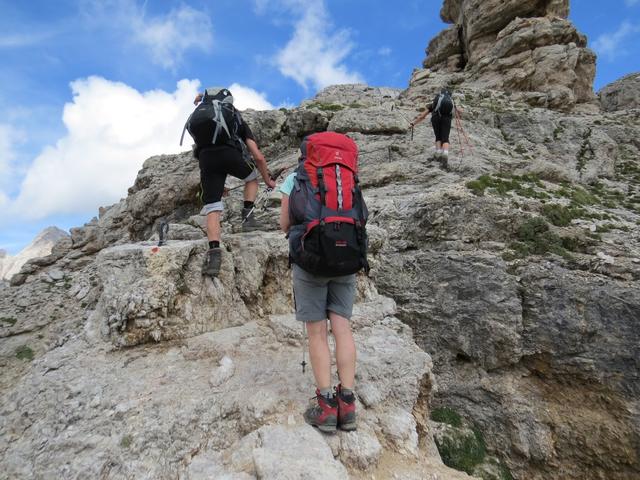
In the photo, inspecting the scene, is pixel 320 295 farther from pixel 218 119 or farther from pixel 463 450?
pixel 463 450

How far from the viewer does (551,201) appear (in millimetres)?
12852

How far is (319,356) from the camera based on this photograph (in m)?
4.66

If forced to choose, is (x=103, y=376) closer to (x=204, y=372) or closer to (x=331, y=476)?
(x=204, y=372)

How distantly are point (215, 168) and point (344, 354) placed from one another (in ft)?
15.2

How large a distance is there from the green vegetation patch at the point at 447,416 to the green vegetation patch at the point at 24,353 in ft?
27.5

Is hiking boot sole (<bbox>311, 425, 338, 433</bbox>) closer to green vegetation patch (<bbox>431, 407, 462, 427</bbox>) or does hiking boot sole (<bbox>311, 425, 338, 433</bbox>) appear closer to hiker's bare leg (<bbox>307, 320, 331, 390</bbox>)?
hiker's bare leg (<bbox>307, 320, 331, 390</bbox>)

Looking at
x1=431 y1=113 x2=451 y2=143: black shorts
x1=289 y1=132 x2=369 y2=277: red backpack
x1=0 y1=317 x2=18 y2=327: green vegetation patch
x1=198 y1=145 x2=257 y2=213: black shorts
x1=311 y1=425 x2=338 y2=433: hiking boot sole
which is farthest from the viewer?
x1=431 y1=113 x2=451 y2=143: black shorts

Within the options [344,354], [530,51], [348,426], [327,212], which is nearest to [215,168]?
[327,212]

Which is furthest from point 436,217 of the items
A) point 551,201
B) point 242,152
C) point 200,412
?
point 200,412

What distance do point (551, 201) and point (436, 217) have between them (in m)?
4.63

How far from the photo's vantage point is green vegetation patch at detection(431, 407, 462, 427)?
8.72 metres

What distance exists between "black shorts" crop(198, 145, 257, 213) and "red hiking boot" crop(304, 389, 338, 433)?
4251mm

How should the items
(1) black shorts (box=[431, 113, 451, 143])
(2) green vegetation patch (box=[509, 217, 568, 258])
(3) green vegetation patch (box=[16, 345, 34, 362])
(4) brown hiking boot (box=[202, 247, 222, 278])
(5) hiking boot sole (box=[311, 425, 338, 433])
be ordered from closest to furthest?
(5) hiking boot sole (box=[311, 425, 338, 433])
(3) green vegetation patch (box=[16, 345, 34, 362])
(4) brown hiking boot (box=[202, 247, 222, 278])
(2) green vegetation patch (box=[509, 217, 568, 258])
(1) black shorts (box=[431, 113, 451, 143])

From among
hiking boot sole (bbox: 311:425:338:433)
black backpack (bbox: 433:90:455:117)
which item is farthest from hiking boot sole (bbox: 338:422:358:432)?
black backpack (bbox: 433:90:455:117)
